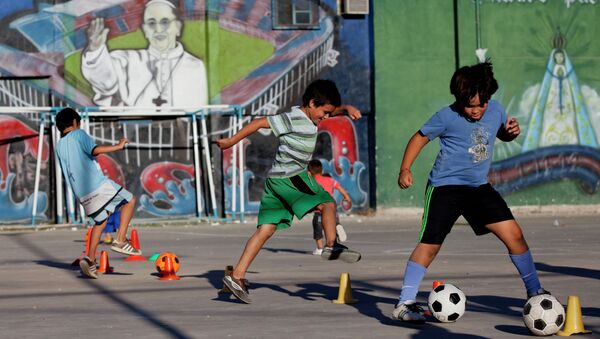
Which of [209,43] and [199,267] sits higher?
[209,43]

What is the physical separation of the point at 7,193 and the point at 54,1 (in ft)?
14.0

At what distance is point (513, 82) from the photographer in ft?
95.8

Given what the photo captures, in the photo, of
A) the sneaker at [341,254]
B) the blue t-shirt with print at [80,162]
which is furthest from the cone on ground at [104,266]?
the sneaker at [341,254]

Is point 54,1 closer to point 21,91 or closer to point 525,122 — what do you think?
point 21,91

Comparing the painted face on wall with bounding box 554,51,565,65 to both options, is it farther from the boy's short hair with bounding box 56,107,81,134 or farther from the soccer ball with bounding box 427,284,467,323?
the soccer ball with bounding box 427,284,467,323

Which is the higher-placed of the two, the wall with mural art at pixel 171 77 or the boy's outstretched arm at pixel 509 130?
the wall with mural art at pixel 171 77

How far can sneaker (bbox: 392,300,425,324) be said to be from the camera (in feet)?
27.7

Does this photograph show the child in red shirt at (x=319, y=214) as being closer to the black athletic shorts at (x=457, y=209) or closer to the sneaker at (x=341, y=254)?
the sneaker at (x=341, y=254)

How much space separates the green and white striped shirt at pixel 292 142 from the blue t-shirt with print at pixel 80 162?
3414mm

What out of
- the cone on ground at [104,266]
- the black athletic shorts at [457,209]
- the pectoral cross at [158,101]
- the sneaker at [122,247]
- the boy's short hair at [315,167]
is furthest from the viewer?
the pectoral cross at [158,101]

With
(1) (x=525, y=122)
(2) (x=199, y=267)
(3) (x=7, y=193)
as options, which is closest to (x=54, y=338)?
(2) (x=199, y=267)

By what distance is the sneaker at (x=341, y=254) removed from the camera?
12.7 meters

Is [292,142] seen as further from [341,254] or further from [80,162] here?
[80,162]

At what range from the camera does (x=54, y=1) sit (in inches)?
1054
